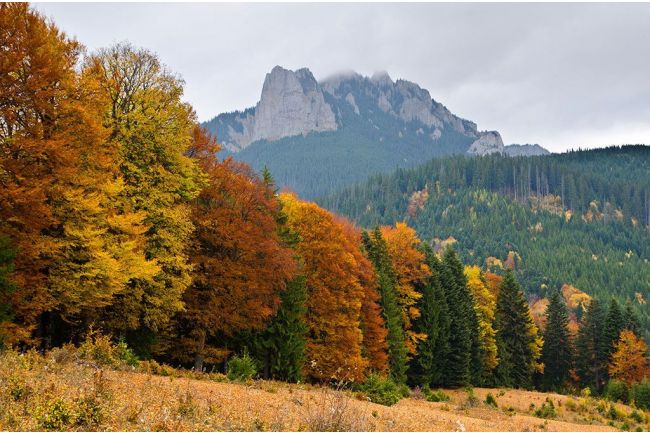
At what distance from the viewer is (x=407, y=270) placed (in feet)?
164

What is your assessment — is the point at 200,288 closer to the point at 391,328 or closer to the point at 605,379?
the point at 391,328

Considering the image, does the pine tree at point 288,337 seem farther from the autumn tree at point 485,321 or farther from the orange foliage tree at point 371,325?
the autumn tree at point 485,321

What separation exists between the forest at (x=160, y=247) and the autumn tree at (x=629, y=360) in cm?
3777

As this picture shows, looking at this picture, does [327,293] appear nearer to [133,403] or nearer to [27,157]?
[27,157]

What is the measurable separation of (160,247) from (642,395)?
55388 mm

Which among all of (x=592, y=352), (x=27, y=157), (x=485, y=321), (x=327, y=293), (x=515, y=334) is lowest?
(x=592, y=352)

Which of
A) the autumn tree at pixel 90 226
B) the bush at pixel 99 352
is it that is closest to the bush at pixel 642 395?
the autumn tree at pixel 90 226

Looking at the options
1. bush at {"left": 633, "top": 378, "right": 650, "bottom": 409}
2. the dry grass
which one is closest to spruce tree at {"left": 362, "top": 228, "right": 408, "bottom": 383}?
the dry grass

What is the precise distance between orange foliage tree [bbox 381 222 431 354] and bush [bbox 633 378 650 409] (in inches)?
1029

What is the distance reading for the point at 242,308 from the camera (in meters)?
27.8

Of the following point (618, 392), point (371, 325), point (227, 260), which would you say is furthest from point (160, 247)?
point (618, 392)

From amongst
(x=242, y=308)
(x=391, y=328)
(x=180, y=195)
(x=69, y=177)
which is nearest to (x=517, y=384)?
(x=391, y=328)

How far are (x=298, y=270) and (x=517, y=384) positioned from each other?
4749 cm

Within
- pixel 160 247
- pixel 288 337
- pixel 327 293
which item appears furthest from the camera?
pixel 327 293
